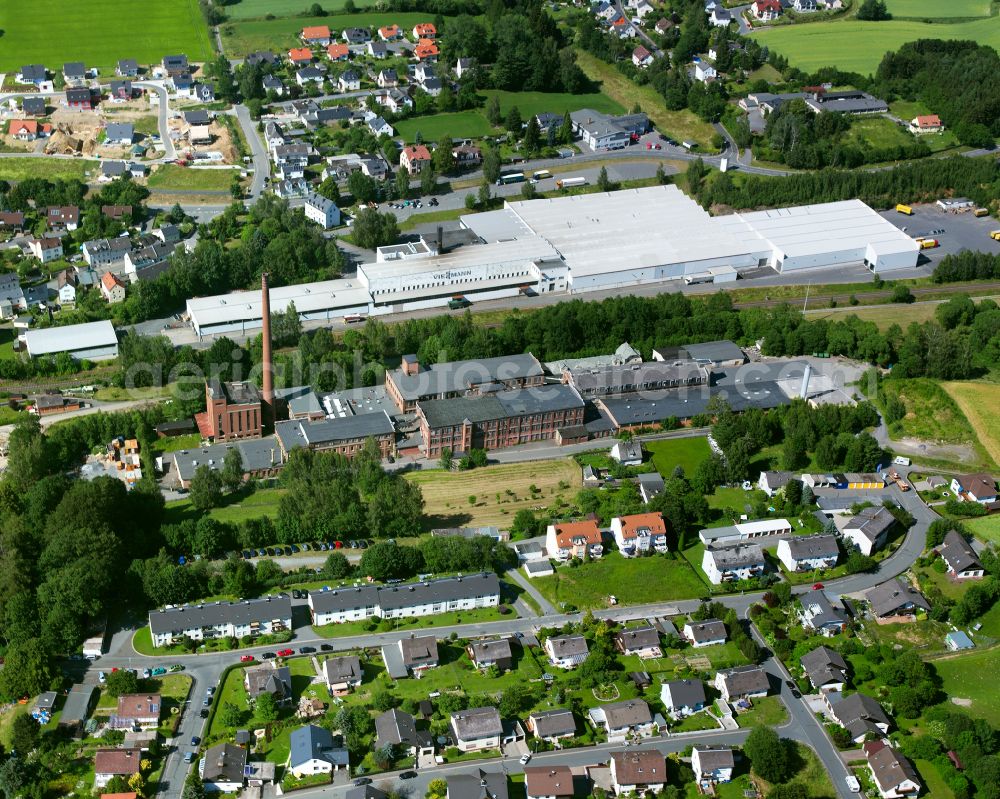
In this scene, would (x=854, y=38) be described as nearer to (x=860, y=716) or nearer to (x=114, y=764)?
(x=860, y=716)

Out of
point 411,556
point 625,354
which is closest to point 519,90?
point 625,354

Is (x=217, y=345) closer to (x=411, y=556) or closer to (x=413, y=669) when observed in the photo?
(x=411, y=556)

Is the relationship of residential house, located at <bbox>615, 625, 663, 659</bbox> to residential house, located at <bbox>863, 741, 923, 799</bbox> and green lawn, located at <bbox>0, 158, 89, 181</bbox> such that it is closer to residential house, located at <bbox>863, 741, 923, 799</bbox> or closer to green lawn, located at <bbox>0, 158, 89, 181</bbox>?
residential house, located at <bbox>863, 741, 923, 799</bbox>

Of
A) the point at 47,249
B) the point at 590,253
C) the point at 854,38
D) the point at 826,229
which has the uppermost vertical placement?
the point at 854,38

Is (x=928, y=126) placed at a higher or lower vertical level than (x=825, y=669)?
higher

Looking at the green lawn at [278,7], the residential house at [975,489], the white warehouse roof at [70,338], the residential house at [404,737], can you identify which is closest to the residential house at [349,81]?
the green lawn at [278,7]

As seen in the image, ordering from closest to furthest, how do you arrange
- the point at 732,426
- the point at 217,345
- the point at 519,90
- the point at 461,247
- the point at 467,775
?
1. the point at 467,775
2. the point at 732,426
3. the point at 217,345
4. the point at 461,247
5. the point at 519,90

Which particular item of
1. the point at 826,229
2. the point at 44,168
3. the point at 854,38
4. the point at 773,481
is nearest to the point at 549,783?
the point at 773,481
